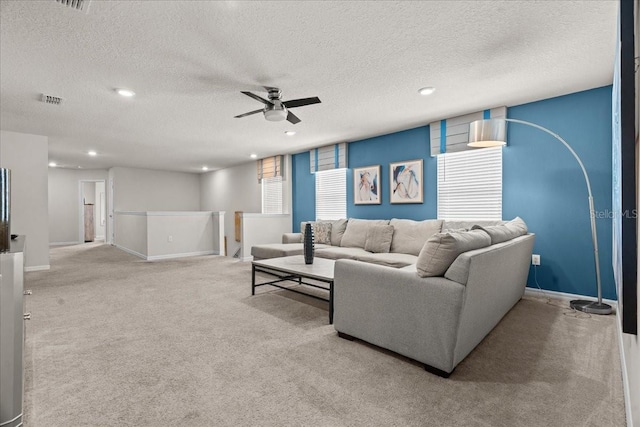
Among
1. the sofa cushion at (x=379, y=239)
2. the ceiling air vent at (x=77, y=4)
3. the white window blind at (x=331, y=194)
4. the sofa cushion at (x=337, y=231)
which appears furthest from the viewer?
the white window blind at (x=331, y=194)

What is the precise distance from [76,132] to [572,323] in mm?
7144

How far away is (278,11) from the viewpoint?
2133 mm

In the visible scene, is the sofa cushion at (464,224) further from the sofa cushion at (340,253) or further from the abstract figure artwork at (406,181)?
the sofa cushion at (340,253)

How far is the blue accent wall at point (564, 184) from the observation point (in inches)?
135

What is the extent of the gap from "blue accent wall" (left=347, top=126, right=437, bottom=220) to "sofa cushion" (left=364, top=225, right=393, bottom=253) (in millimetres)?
708

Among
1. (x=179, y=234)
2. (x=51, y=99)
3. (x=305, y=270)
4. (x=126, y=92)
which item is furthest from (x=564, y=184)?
(x=179, y=234)

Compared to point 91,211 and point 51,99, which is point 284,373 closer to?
point 51,99

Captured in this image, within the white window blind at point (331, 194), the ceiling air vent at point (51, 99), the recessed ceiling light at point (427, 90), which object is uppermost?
the recessed ceiling light at point (427, 90)

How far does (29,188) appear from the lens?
5.35 meters

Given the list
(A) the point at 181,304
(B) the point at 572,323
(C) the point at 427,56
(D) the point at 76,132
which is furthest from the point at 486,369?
(D) the point at 76,132

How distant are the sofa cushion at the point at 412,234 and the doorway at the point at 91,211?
30.1ft

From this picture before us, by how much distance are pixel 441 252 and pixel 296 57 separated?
205 centimetres

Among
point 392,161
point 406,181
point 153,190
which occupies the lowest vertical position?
point 406,181

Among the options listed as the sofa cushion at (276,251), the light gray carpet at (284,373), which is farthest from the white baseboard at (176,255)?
the light gray carpet at (284,373)
